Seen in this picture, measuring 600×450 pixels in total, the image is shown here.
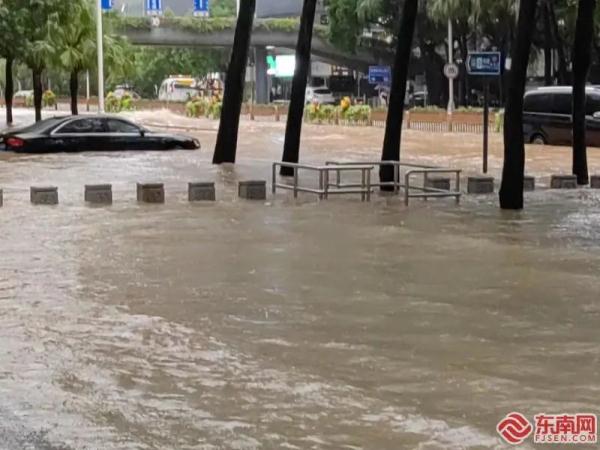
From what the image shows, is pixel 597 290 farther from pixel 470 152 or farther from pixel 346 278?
pixel 470 152

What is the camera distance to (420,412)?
6.91 m

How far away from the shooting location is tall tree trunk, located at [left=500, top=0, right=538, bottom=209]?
56.9 feet

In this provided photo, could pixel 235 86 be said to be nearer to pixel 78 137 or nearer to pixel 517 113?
pixel 78 137

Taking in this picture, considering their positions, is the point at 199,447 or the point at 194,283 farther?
the point at 194,283

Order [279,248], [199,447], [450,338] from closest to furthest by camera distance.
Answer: [199,447] < [450,338] < [279,248]

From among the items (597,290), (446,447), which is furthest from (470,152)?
(446,447)

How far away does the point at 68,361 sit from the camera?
8.09 meters

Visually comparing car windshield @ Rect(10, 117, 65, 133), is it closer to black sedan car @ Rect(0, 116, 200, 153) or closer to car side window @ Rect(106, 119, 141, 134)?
black sedan car @ Rect(0, 116, 200, 153)

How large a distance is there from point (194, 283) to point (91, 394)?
12.7ft

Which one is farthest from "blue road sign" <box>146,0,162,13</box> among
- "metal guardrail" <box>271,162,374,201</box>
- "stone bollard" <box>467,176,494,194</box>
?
"stone bollard" <box>467,176,494,194</box>

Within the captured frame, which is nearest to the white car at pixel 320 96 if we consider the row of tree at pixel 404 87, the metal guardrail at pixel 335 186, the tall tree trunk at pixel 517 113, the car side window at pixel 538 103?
the car side window at pixel 538 103

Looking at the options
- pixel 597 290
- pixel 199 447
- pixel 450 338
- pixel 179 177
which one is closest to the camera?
pixel 199 447

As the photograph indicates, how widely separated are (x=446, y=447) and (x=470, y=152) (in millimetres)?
28176

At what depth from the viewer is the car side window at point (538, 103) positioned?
34.7 metres
